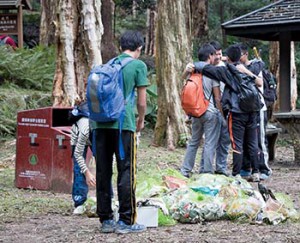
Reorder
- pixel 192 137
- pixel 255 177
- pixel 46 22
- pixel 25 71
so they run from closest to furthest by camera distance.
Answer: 1. pixel 192 137
2. pixel 255 177
3. pixel 25 71
4. pixel 46 22

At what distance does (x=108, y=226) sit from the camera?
6.31m

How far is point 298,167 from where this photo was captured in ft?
42.1

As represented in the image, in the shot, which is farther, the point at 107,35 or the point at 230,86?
the point at 107,35

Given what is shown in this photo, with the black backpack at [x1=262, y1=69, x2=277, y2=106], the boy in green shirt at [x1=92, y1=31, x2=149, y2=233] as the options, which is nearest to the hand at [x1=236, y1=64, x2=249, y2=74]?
the black backpack at [x1=262, y1=69, x2=277, y2=106]

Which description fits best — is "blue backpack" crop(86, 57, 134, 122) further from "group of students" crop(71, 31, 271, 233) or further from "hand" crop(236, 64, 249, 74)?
"hand" crop(236, 64, 249, 74)

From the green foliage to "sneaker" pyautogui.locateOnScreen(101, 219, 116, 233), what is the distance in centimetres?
1260

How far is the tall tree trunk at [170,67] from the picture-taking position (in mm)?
15008

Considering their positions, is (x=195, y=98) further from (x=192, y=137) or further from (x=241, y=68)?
(x=241, y=68)

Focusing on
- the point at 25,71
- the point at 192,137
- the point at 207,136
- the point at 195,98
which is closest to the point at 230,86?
the point at 195,98

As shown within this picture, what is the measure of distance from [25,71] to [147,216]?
1292 centimetres

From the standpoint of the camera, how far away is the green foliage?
18.6 metres

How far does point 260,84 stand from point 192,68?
4.45 ft

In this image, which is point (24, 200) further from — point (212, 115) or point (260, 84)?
point (260, 84)

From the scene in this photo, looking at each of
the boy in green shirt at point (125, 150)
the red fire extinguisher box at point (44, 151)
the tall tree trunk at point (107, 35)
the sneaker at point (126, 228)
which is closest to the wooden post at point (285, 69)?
the red fire extinguisher box at point (44, 151)
